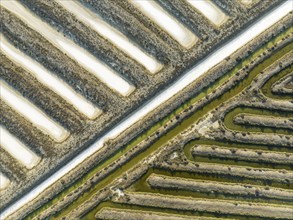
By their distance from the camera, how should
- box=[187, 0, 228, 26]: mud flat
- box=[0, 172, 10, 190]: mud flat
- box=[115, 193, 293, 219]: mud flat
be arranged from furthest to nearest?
box=[187, 0, 228, 26]: mud flat, box=[0, 172, 10, 190]: mud flat, box=[115, 193, 293, 219]: mud flat

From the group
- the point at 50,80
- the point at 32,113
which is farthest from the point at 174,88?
the point at 32,113

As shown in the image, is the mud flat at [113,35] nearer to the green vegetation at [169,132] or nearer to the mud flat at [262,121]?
the green vegetation at [169,132]

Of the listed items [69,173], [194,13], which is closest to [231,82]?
[194,13]

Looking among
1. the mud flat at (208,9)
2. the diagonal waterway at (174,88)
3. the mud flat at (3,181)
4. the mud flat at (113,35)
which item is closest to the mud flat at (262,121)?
the diagonal waterway at (174,88)

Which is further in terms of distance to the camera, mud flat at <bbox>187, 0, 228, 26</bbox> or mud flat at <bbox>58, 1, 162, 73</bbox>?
mud flat at <bbox>187, 0, 228, 26</bbox>

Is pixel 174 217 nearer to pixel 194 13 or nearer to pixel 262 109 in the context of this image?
pixel 262 109

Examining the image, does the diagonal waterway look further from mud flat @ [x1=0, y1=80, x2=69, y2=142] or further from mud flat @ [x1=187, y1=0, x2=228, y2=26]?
mud flat @ [x1=0, y1=80, x2=69, y2=142]

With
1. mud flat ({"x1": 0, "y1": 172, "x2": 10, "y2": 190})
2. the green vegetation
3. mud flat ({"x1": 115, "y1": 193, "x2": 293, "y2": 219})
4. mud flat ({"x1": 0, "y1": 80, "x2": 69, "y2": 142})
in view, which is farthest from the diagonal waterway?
mud flat ({"x1": 115, "y1": 193, "x2": 293, "y2": 219})
